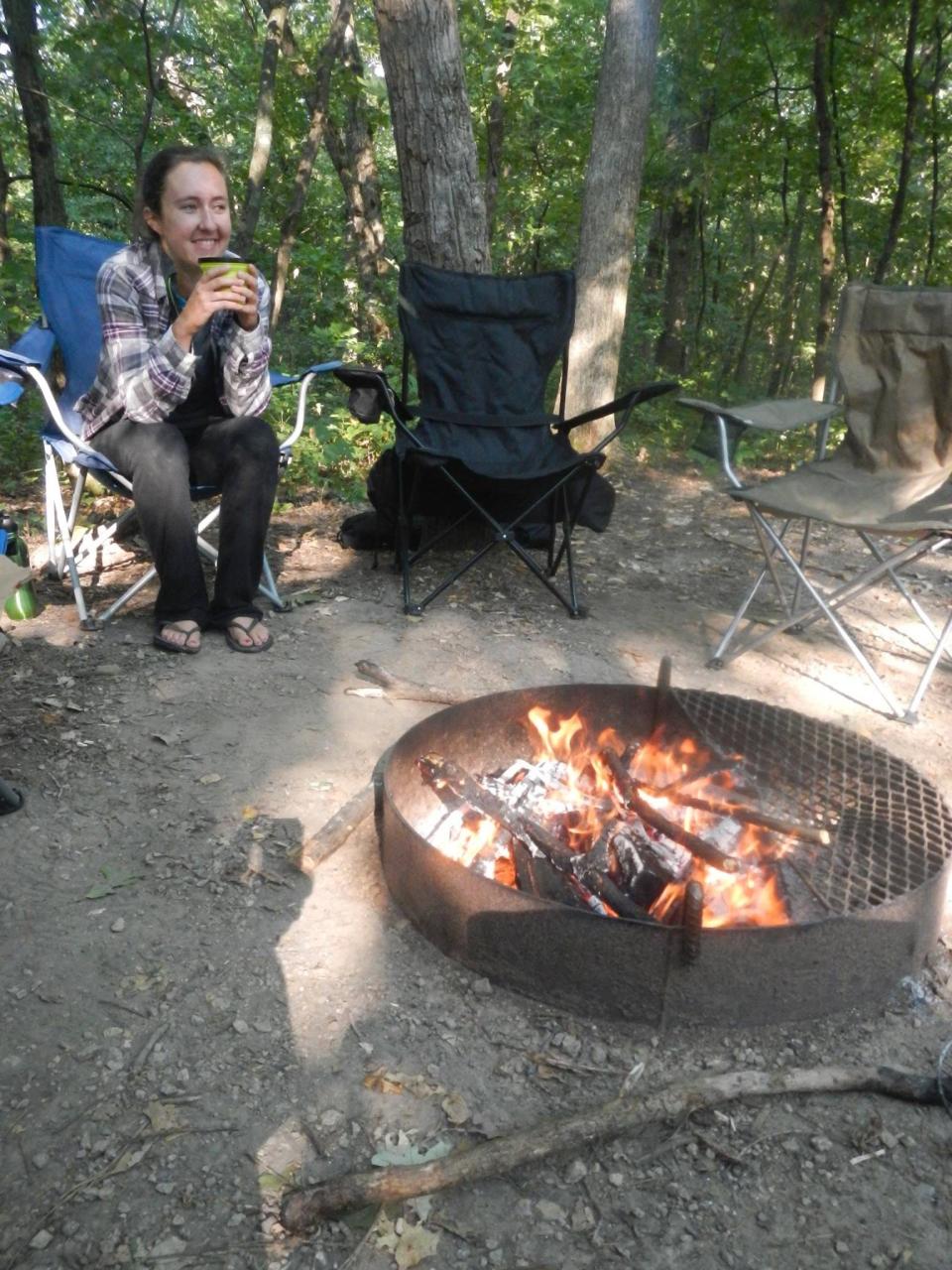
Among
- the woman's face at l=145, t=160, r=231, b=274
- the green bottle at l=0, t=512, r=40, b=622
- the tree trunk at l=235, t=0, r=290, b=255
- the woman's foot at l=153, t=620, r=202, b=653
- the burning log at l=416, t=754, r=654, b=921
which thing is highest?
the tree trunk at l=235, t=0, r=290, b=255

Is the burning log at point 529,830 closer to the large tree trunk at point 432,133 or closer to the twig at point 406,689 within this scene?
the twig at point 406,689

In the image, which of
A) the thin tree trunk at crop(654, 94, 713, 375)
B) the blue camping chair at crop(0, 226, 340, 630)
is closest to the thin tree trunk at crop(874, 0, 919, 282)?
the thin tree trunk at crop(654, 94, 713, 375)

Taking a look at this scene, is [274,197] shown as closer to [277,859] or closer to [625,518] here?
[625,518]

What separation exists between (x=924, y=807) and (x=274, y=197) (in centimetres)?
1044

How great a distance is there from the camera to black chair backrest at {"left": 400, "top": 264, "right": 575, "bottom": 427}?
12.5 ft

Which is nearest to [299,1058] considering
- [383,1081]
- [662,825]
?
[383,1081]

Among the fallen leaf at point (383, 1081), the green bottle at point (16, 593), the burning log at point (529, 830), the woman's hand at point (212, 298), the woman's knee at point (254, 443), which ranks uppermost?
the woman's hand at point (212, 298)

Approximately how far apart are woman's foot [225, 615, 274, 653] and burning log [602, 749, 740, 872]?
53.7 inches

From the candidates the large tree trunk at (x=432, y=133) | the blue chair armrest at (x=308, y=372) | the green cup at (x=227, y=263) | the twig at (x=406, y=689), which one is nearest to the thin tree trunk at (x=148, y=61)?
the large tree trunk at (x=432, y=133)

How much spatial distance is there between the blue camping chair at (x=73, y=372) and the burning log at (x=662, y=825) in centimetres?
170

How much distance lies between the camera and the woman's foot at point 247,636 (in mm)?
3041

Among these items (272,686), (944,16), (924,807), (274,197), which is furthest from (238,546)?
(274,197)

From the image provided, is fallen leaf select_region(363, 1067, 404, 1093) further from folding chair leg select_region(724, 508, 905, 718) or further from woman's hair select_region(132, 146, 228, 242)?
woman's hair select_region(132, 146, 228, 242)

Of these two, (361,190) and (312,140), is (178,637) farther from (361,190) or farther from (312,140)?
(361,190)
